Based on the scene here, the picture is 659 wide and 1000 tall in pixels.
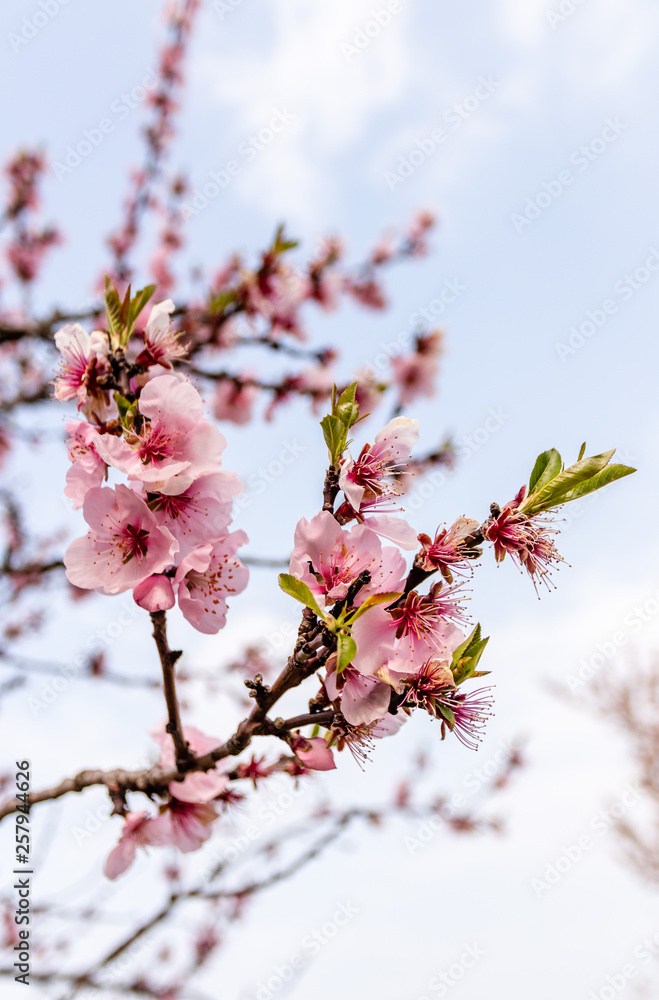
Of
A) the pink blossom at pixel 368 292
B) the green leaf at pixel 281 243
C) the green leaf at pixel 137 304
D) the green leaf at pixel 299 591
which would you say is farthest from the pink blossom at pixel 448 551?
the pink blossom at pixel 368 292

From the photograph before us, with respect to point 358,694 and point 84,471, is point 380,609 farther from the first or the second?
point 84,471

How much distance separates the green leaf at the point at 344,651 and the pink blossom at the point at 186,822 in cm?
76

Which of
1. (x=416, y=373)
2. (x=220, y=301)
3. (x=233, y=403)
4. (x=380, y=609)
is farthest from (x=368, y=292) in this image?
(x=380, y=609)

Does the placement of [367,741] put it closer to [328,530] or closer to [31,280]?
[328,530]

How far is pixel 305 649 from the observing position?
3.39 ft

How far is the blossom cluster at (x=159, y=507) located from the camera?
117cm

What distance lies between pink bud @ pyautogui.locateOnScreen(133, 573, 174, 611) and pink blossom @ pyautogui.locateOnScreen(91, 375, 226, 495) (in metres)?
0.20

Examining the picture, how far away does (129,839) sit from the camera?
1.52 metres

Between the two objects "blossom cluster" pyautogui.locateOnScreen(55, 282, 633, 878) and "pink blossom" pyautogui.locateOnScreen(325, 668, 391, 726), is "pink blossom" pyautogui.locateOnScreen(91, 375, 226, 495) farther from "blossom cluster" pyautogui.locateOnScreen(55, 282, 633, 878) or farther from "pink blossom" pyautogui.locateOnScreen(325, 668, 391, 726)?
"pink blossom" pyautogui.locateOnScreen(325, 668, 391, 726)

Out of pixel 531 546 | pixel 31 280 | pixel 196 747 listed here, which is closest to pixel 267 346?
pixel 196 747

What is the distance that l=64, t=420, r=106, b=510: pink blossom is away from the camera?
47.9 inches

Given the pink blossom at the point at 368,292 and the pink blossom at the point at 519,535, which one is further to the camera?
the pink blossom at the point at 368,292

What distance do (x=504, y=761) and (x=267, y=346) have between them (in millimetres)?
5284

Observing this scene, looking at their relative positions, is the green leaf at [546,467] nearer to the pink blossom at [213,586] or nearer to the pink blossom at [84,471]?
the pink blossom at [213,586]
